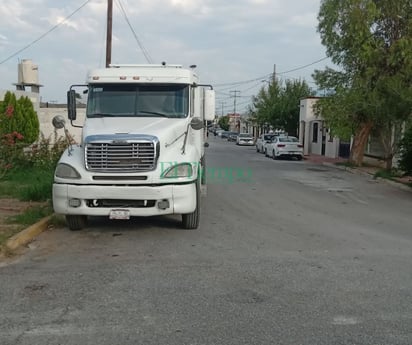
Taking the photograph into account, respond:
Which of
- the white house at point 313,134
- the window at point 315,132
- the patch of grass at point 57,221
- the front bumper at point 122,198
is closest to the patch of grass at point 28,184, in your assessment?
the patch of grass at point 57,221

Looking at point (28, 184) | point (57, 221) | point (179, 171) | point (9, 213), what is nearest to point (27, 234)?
point (57, 221)

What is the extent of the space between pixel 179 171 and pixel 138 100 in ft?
6.69

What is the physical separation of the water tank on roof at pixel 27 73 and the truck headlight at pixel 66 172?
26.8m

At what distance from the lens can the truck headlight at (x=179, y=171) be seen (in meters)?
8.07

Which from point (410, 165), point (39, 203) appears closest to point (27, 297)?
point (39, 203)

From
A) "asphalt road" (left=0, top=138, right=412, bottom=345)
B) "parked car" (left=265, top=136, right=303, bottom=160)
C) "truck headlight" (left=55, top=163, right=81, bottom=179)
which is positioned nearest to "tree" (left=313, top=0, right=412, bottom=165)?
"parked car" (left=265, top=136, right=303, bottom=160)

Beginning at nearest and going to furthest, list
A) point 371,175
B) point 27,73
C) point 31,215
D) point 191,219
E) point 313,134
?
point 191,219
point 31,215
point 371,175
point 27,73
point 313,134

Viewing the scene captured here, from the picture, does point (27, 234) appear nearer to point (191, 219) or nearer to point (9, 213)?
point (9, 213)

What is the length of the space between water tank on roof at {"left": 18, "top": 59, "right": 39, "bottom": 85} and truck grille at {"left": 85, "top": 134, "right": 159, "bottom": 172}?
2705cm

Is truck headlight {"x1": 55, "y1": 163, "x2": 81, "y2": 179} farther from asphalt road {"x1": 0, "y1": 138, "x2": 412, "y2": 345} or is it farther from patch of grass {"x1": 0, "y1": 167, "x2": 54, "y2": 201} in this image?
patch of grass {"x1": 0, "y1": 167, "x2": 54, "y2": 201}

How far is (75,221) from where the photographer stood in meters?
8.64

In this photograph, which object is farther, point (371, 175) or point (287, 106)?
point (287, 106)

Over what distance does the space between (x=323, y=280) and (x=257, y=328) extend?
1766 mm

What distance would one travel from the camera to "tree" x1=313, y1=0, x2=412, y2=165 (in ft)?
70.1
